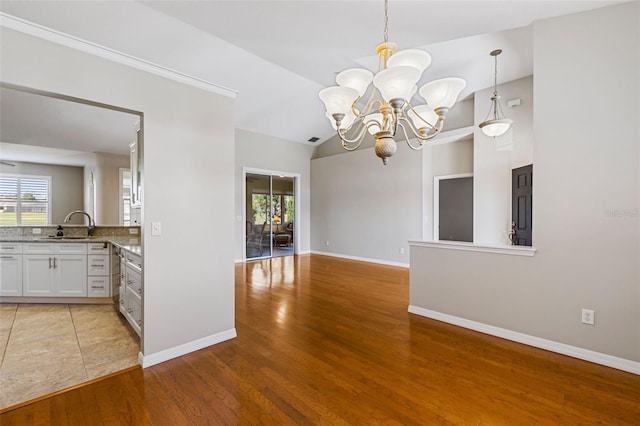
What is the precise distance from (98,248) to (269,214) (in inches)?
163

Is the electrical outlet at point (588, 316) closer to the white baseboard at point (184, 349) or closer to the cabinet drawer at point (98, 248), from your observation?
the white baseboard at point (184, 349)

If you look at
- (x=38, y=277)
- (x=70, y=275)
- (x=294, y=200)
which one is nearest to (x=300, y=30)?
(x=70, y=275)

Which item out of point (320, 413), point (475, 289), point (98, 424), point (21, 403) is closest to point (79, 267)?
point (21, 403)

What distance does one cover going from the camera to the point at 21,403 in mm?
1870

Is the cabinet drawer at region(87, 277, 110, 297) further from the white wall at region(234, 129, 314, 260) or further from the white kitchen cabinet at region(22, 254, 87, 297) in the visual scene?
the white wall at region(234, 129, 314, 260)

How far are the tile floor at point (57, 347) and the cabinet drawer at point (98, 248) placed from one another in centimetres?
76

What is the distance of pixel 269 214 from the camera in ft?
25.0

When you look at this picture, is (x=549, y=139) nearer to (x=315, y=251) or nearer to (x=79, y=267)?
(x=79, y=267)

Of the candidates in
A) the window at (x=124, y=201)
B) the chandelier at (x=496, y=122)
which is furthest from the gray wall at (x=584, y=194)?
the window at (x=124, y=201)

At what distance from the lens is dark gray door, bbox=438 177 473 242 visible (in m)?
7.02

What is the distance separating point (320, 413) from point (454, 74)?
507 cm

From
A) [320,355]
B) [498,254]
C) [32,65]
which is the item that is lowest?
[320,355]

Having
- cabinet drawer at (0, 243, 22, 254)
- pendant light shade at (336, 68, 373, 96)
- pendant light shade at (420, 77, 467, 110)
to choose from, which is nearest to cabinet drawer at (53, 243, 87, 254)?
cabinet drawer at (0, 243, 22, 254)

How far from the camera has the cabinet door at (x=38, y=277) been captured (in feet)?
12.8
